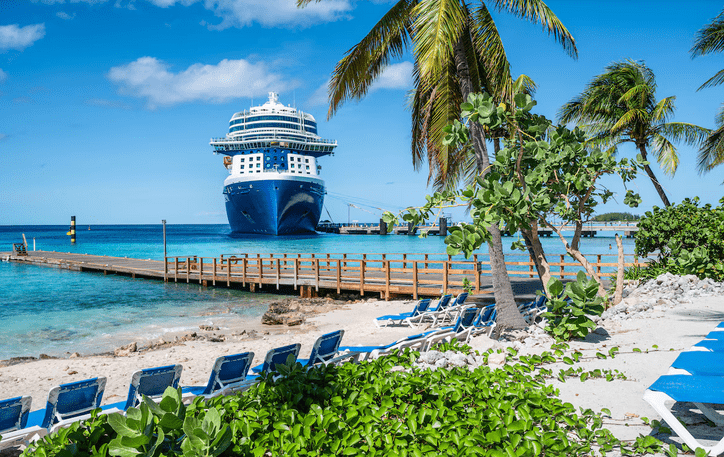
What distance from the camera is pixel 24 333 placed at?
38.7 ft

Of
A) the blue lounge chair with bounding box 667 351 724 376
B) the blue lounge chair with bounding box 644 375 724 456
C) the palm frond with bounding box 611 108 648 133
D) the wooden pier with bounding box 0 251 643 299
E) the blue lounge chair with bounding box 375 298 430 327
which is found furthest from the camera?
the palm frond with bounding box 611 108 648 133

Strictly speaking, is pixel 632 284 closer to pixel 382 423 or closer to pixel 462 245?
pixel 462 245

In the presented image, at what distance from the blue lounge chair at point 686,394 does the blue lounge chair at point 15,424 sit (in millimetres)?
4246

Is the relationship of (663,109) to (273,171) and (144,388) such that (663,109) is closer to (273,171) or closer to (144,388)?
(144,388)

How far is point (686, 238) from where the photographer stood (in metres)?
8.31

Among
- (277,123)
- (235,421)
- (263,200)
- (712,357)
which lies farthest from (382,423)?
(277,123)

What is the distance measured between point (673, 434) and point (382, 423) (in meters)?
1.76

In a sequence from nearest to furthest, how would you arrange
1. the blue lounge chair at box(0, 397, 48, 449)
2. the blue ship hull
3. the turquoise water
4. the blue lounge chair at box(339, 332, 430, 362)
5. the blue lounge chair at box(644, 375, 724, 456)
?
the blue lounge chair at box(644, 375, 724, 456) → the blue lounge chair at box(0, 397, 48, 449) → the blue lounge chair at box(339, 332, 430, 362) → the turquoise water → the blue ship hull

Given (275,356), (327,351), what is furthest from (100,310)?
(275,356)

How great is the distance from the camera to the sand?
3.36 meters

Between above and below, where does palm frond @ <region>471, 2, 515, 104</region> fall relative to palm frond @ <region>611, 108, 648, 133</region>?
below

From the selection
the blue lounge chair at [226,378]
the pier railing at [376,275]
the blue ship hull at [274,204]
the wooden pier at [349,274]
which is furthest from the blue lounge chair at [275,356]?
the blue ship hull at [274,204]

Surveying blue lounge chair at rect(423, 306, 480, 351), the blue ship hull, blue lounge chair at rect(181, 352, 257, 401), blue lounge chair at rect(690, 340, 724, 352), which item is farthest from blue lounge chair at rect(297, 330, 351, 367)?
the blue ship hull

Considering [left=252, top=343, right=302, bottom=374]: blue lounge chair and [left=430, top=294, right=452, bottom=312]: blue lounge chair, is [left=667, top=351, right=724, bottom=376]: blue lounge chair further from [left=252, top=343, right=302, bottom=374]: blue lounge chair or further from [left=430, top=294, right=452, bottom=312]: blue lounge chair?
[left=430, top=294, right=452, bottom=312]: blue lounge chair
